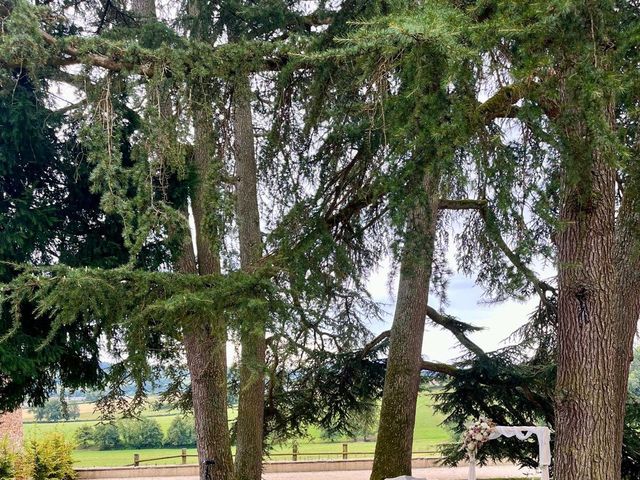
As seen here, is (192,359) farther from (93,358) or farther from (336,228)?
(336,228)

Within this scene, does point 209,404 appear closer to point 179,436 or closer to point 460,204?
point 460,204

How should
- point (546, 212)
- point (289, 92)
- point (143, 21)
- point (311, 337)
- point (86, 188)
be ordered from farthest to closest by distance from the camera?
point (311, 337)
point (143, 21)
point (86, 188)
point (289, 92)
point (546, 212)

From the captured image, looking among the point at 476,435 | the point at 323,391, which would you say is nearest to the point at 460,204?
the point at 476,435

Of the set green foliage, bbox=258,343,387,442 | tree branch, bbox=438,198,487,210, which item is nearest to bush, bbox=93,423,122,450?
green foliage, bbox=258,343,387,442

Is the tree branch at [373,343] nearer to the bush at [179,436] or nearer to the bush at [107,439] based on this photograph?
the bush at [107,439]

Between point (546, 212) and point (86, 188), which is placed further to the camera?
point (86, 188)

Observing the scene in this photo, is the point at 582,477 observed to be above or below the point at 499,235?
below

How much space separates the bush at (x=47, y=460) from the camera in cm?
955

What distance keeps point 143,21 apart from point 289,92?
2195mm

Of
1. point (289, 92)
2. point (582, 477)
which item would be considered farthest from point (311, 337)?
point (582, 477)

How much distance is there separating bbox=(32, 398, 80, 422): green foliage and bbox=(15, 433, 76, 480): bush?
0.45m

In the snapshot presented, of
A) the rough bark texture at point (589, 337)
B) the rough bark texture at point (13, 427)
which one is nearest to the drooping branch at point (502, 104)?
the rough bark texture at point (589, 337)

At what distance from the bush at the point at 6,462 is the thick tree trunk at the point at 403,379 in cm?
533

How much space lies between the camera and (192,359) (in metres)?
6.73
